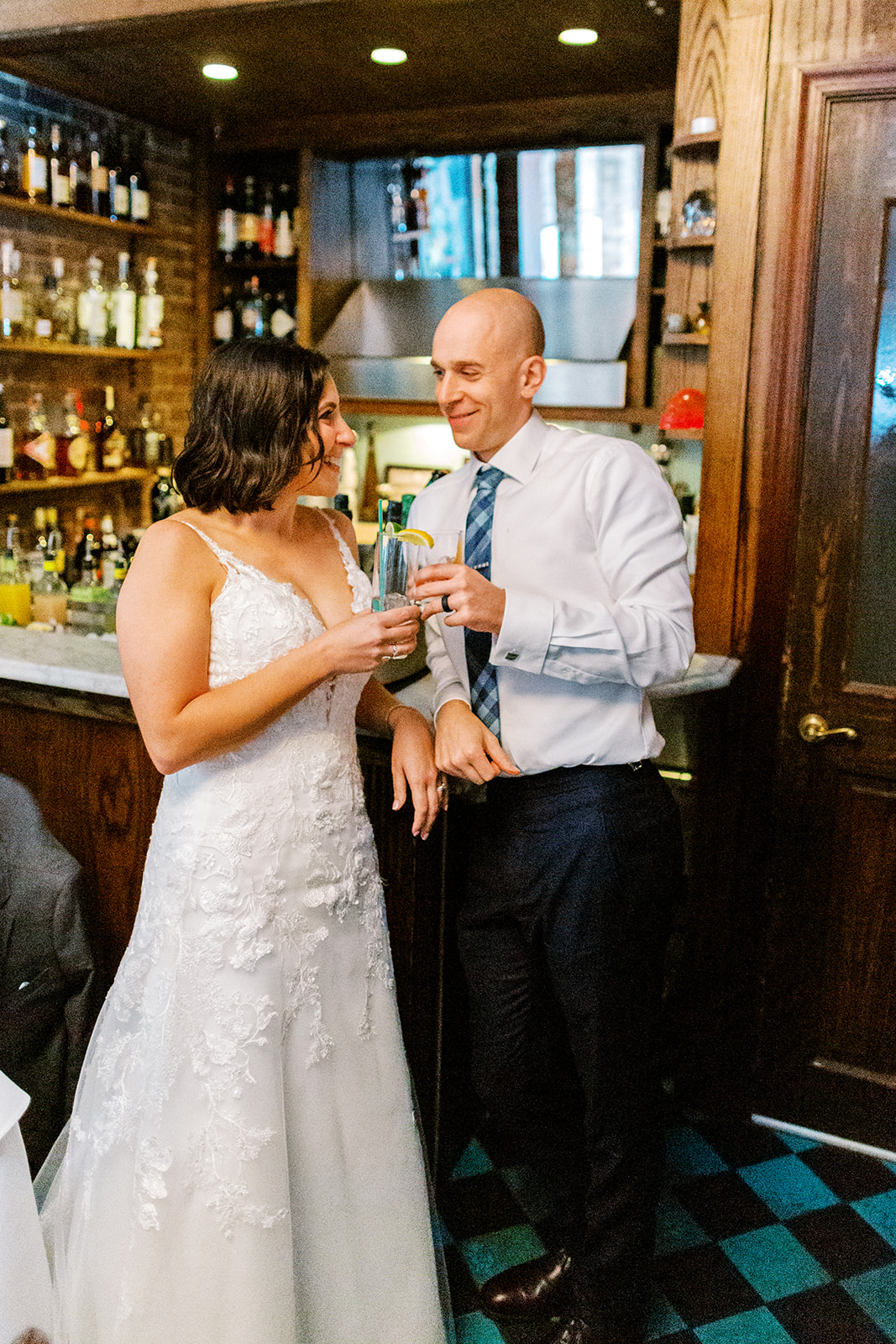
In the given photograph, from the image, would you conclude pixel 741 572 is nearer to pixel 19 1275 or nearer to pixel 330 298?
pixel 19 1275

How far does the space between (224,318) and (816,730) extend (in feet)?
13.2

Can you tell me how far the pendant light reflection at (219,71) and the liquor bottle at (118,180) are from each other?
709 mm

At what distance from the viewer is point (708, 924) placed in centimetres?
273

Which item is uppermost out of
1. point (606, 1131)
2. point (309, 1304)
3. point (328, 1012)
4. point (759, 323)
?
point (759, 323)

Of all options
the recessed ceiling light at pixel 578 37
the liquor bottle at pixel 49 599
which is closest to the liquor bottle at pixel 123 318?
the liquor bottle at pixel 49 599

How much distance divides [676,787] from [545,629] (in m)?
1.13

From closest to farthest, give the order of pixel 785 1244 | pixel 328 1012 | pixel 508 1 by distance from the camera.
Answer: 1. pixel 328 1012
2. pixel 785 1244
3. pixel 508 1

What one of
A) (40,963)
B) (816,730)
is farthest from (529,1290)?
(816,730)

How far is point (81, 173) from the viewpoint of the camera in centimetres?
486

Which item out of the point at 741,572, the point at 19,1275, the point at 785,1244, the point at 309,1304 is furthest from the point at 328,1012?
the point at 741,572

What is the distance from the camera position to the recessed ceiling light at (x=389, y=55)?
4074mm

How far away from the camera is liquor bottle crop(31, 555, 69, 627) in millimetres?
3523

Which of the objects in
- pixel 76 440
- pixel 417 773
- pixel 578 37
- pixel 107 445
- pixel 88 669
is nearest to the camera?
pixel 417 773

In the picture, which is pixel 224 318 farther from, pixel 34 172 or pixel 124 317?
pixel 34 172
